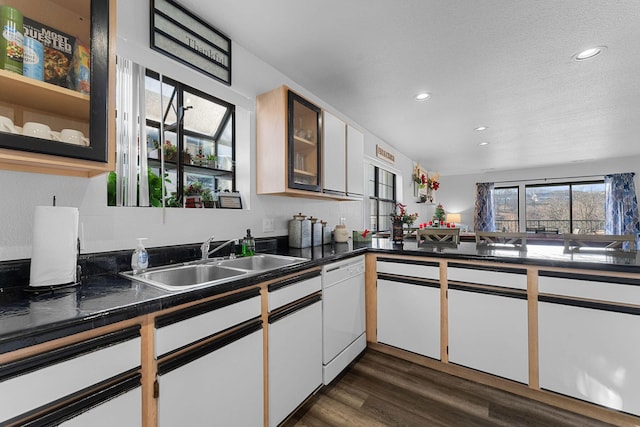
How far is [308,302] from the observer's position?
1662 millimetres

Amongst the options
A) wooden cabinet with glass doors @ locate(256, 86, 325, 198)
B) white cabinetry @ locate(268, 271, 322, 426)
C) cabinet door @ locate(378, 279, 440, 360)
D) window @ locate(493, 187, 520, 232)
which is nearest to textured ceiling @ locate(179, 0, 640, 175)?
wooden cabinet with glass doors @ locate(256, 86, 325, 198)

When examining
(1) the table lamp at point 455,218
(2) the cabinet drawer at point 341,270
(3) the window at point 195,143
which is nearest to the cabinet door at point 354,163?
(2) the cabinet drawer at point 341,270

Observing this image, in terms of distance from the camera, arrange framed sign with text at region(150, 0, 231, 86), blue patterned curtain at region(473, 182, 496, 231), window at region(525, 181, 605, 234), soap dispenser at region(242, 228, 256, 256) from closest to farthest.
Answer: framed sign with text at region(150, 0, 231, 86) < soap dispenser at region(242, 228, 256, 256) < window at region(525, 181, 605, 234) < blue patterned curtain at region(473, 182, 496, 231)

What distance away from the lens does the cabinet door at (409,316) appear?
82.7 inches

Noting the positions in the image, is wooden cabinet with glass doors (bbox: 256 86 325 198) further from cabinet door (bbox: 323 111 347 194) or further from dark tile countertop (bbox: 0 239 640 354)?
dark tile countertop (bbox: 0 239 640 354)

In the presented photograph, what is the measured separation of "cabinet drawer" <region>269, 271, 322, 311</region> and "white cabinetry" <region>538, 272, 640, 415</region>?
1422 mm

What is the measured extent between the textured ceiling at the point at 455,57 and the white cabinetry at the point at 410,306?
5.46 ft

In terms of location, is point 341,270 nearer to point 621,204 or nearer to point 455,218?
point 455,218

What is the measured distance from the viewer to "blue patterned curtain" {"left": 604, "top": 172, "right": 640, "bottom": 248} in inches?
246

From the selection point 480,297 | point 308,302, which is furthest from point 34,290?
point 480,297

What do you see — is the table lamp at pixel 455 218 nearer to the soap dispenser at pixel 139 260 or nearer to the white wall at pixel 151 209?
the white wall at pixel 151 209

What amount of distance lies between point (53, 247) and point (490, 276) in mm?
2357

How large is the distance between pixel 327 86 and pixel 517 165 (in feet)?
21.1

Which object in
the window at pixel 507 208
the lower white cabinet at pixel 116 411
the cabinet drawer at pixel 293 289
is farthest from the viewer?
the window at pixel 507 208
